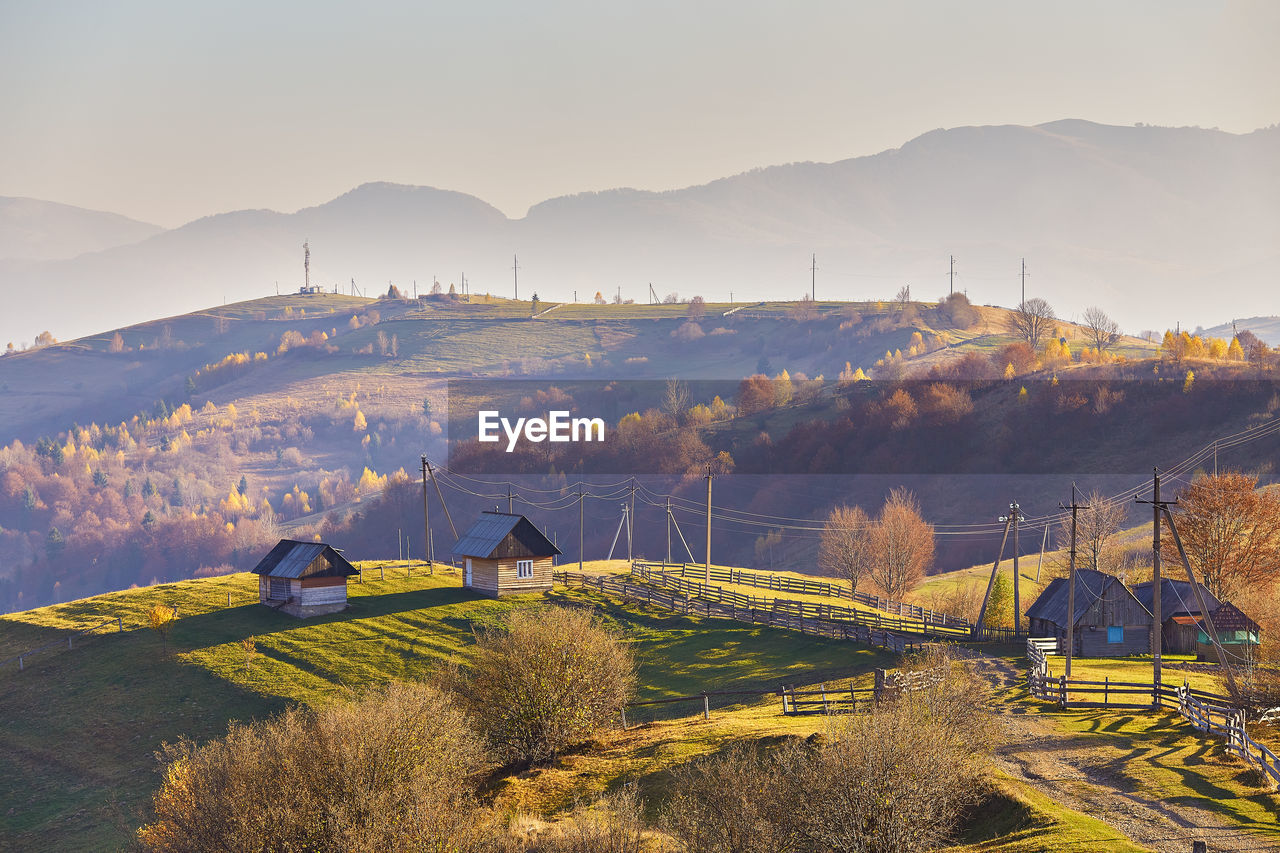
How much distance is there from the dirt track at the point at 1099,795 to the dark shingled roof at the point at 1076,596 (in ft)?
67.1

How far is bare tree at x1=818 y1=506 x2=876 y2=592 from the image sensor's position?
297 ft

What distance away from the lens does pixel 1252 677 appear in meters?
38.2

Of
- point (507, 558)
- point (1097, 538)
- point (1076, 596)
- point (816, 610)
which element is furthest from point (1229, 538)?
point (507, 558)

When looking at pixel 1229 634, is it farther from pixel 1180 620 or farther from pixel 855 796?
pixel 855 796

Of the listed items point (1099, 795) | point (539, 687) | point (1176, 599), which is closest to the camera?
point (1099, 795)

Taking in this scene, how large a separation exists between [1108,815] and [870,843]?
26.3 feet

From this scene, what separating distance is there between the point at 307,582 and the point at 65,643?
13609 mm

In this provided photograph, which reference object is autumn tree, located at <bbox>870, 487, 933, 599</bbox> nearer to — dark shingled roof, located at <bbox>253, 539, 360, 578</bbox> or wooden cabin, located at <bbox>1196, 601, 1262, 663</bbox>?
wooden cabin, located at <bbox>1196, 601, 1262, 663</bbox>

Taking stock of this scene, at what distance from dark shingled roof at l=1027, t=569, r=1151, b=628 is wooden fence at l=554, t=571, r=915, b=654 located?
11.2 meters

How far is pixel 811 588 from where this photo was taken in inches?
3100

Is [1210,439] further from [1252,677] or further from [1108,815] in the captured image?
[1108,815]

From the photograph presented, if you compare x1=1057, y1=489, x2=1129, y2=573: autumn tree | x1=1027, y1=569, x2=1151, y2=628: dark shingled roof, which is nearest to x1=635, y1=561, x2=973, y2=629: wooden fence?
x1=1027, y1=569, x2=1151, y2=628: dark shingled roof

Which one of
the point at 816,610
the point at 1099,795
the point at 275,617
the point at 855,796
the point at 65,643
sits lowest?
the point at 65,643

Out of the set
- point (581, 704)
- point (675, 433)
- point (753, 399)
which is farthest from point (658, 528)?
point (581, 704)
